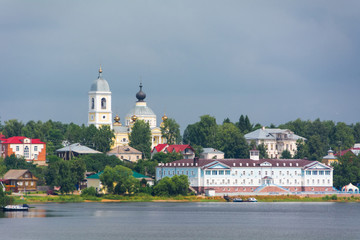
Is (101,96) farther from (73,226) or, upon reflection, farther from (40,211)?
(73,226)

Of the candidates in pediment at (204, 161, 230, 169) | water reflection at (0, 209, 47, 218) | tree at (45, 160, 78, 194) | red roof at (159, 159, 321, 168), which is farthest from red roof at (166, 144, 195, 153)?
water reflection at (0, 209, 47, 218)

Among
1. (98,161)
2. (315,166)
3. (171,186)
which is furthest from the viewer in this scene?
(98,161)

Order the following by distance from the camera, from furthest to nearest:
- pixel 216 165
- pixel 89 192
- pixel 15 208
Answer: pixel 216 165 → pixel 89 192 → pixel 15 208

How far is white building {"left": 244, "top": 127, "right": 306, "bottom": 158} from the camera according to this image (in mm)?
187375

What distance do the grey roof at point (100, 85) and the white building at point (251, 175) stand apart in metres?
49.9

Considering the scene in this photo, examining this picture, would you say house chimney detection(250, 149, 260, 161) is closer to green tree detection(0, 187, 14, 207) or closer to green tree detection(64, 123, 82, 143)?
green tree detection(64, 123, 82, 143)

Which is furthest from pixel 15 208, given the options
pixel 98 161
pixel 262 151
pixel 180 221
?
pixel 262 151

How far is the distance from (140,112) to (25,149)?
97.2 ft

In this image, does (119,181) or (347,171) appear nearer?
(119,181)

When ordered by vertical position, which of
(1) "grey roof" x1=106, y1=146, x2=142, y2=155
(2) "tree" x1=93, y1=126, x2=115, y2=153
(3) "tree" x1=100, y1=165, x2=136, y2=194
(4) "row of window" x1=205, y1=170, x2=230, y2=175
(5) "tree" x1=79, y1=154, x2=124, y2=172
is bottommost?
(3) "tree" x1=100, y1=165, x2=136, y2=194

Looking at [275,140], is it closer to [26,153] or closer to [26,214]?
[26,153]

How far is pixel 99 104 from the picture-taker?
19575 cm

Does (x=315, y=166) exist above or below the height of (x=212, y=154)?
below

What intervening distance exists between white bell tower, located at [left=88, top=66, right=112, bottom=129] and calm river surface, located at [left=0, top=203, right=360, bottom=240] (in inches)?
2619
